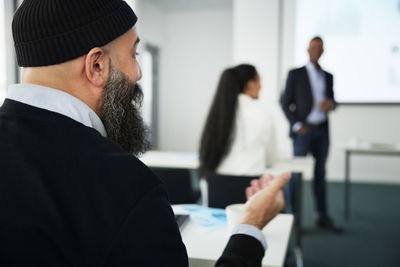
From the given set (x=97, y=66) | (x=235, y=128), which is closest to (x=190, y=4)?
(x=235, y=128)

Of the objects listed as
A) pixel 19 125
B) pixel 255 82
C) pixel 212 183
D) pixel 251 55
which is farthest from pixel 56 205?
pixel 251 55

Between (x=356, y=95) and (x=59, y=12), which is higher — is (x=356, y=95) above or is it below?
below

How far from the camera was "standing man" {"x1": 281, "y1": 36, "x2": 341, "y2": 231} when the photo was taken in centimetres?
325

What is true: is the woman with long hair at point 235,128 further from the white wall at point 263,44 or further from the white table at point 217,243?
the white wall at point 263,44

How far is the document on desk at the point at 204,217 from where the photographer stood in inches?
48.4

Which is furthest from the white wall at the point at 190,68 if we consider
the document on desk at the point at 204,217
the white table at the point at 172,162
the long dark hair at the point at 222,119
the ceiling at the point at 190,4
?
the document on desk at the point at 204,217

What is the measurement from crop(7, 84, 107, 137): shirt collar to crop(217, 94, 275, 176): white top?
1616mm

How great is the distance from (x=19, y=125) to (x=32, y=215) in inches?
6.1

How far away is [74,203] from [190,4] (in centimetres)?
705

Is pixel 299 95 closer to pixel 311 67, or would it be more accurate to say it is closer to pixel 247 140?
pixel 311 67

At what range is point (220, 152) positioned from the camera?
2.25 meters

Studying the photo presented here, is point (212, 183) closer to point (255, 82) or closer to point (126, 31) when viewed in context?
point (255, 82)

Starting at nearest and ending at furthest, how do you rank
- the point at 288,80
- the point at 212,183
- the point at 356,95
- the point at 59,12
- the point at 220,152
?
1. the point at 59,12
2. the point at 212,183
3. the point at 220,152
4. the point at 288,80
5. the point at 356,95

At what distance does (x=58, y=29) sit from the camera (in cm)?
71
